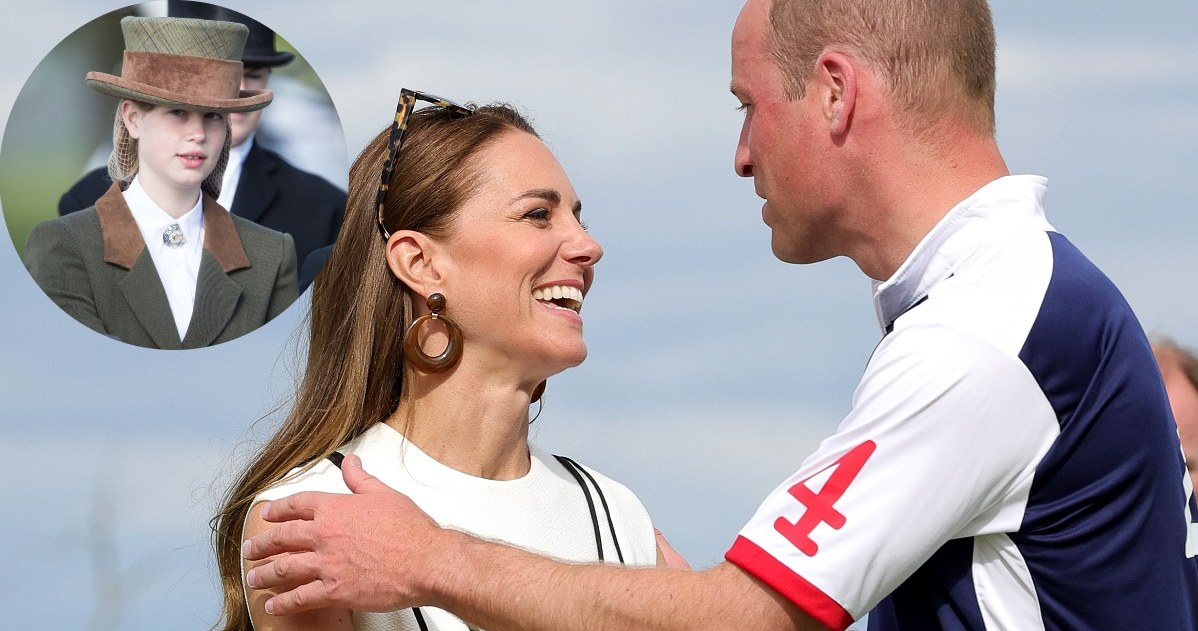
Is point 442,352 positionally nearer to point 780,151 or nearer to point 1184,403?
Result: point 780,151

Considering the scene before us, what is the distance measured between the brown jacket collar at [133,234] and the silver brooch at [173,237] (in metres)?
0.07

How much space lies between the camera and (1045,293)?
3.15 m

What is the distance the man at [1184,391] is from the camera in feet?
19.7

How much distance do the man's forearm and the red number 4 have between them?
13 centimetres

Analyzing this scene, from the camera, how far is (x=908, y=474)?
3.06 metres

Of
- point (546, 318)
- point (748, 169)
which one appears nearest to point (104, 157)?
point (546, 318)

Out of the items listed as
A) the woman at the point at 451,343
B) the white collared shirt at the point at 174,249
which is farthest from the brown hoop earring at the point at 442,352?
the white collared shirt at the point at 174,249

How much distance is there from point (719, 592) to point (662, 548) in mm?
1510

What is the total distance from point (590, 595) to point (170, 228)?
Result: 208 centimetres

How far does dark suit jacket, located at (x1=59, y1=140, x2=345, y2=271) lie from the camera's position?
4477 millimetres

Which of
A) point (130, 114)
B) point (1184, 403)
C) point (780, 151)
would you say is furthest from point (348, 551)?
point (1184, 403)

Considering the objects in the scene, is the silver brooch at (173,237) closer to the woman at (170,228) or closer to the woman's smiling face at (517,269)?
the woman at (170,228)

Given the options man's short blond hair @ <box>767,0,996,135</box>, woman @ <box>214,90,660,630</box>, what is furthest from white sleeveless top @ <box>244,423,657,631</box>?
man's short blond hair @ <box>767,0,996,135</box>

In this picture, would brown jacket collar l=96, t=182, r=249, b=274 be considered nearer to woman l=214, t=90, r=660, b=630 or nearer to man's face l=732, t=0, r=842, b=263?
woman l=214, t=90, r=660, b=630
